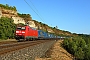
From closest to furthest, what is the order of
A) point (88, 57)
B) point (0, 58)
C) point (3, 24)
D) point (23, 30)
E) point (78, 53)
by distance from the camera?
point (0, 58), point (88, 57), point (78, 53), point (23, 30), point (3, 24)

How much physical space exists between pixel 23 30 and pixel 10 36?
10467 mm

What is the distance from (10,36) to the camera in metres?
49.8

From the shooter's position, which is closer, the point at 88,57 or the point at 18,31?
the point at 88,57

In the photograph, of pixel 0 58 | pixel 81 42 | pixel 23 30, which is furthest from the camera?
pixel 23 30

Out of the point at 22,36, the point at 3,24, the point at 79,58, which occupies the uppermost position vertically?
the point at 3,24

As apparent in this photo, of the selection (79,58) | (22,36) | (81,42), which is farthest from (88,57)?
(22,36)

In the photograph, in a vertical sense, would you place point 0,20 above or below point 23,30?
above

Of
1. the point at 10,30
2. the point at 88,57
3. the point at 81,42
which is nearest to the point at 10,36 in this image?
the point at 10,30

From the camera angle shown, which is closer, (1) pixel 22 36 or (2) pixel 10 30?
(1) pixel 22 36

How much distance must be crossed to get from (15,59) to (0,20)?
36.6 metres

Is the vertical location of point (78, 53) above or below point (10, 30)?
below

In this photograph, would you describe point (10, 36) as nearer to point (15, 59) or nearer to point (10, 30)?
point (10, 30)

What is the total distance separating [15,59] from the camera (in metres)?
13.5

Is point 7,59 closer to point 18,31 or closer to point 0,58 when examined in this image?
point 0,58
